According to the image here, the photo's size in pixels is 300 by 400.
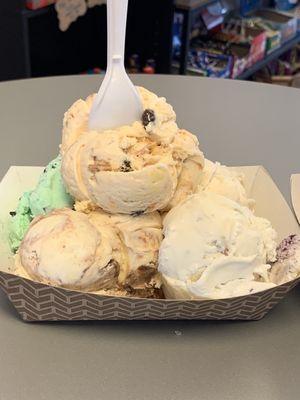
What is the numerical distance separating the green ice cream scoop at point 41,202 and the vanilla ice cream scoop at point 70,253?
92 millimetres

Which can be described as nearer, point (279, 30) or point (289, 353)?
point (289, 353)

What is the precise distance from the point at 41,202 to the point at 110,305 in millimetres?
207

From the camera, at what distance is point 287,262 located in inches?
27.5

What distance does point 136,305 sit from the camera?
64 cm

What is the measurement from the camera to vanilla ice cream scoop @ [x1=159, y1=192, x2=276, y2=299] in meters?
0.65

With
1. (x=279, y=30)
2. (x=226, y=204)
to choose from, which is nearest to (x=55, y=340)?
(x=226, y=204)

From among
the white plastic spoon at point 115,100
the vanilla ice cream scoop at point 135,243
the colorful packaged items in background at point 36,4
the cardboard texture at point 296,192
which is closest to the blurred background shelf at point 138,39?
the colorful packaged items in background at point 36,4

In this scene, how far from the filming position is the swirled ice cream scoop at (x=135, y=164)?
663mm

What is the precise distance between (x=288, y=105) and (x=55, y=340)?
2.69 ft

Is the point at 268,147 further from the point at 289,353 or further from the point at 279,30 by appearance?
the point at 279,30

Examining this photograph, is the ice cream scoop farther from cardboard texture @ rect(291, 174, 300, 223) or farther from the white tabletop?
cardboard texture @ rect(291, 174, 300, 223)

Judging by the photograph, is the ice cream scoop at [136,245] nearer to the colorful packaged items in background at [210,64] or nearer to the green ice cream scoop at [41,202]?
the green ice cream scoop at [41,202]

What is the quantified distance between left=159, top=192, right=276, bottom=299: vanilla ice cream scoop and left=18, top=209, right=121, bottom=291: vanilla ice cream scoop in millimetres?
67

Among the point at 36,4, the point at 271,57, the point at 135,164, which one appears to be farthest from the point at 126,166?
the point at 271,57
